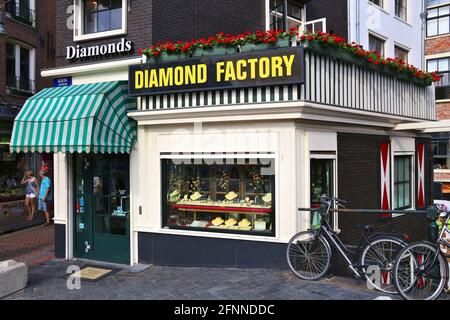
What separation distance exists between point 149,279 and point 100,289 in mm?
804

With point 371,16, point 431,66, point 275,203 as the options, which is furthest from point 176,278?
point 431,66

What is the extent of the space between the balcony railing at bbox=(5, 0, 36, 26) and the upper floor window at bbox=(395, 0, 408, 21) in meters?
15.0

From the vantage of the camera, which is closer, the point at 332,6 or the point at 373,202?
the point at 373,202

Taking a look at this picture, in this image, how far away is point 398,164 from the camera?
10.1m

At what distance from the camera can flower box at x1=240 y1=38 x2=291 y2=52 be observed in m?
6.61

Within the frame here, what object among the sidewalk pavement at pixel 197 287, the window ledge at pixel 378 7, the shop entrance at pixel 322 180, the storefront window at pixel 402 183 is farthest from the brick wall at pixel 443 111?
the sidewalk pavement at pixel 197 287

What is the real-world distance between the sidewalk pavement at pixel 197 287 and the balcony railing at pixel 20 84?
12079 mm

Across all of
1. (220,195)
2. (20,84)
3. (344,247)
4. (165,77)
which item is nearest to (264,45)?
(165,77)

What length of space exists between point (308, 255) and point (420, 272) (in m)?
1.61

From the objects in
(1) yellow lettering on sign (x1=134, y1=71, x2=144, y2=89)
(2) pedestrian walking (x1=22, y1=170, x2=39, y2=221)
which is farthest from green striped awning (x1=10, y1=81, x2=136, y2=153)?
(2) pedestrian walking (x1=22, y1=170, x2=39, y2=221)

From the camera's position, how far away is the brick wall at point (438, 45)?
26.5 m

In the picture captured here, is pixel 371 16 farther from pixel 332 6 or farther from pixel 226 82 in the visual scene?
pixel 226 82

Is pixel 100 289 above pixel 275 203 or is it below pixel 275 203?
below

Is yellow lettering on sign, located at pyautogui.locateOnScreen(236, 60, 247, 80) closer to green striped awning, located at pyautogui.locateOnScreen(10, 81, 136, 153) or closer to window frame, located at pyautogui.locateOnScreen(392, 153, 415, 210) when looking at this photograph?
green striped awning, located at pyautogui.locateOnScreen(10, 81, 136, 153)
